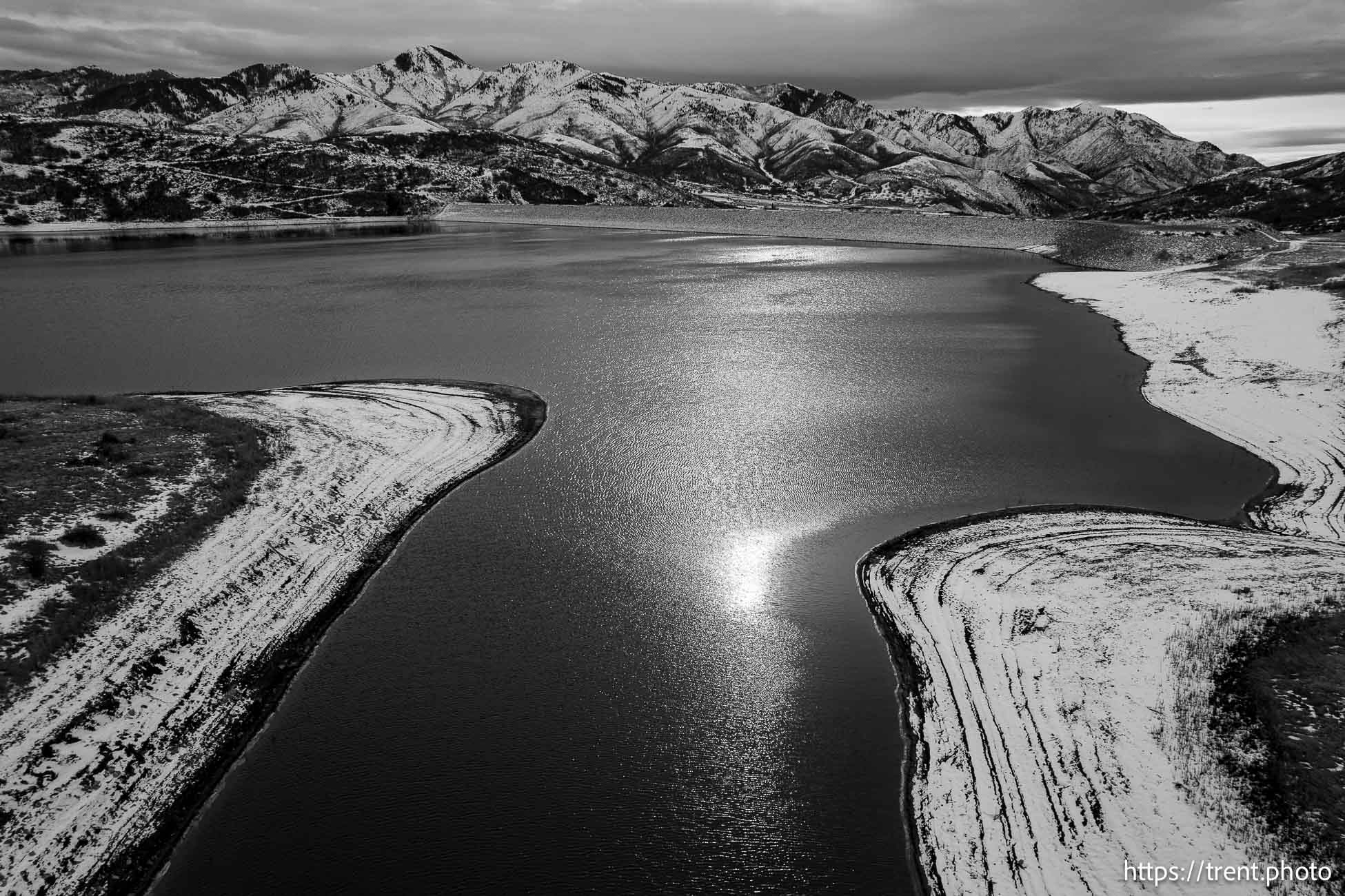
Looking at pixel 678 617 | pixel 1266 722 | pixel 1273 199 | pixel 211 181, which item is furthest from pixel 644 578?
pixel 211 181

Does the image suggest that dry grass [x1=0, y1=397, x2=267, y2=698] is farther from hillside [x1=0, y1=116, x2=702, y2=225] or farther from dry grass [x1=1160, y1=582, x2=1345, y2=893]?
hillside [x1=0, y1=116, x2=702, y2=225]

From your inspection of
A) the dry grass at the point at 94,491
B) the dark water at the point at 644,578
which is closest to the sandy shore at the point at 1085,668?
the dark water at the point at 644,578

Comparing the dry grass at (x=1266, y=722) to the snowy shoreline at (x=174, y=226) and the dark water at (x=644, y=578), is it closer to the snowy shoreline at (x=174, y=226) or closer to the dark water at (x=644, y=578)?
the dark water at (x=644, y=578)

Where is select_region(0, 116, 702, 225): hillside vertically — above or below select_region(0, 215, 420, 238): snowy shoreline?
above

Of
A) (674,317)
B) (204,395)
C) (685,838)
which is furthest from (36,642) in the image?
(674,317)

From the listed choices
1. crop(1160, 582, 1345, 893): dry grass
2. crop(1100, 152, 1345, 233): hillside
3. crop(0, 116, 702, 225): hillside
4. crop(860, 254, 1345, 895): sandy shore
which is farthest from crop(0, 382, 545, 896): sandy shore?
crop(0, 116, 702, 225): hillside

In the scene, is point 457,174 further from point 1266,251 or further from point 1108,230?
point 1266,251

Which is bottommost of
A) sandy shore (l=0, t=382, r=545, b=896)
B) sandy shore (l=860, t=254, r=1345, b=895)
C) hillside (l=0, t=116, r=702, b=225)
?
sandy shore (l=0, t=382, r=545, b=896)

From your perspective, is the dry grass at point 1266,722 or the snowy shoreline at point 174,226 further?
the snowy shoreline at point 174,226
